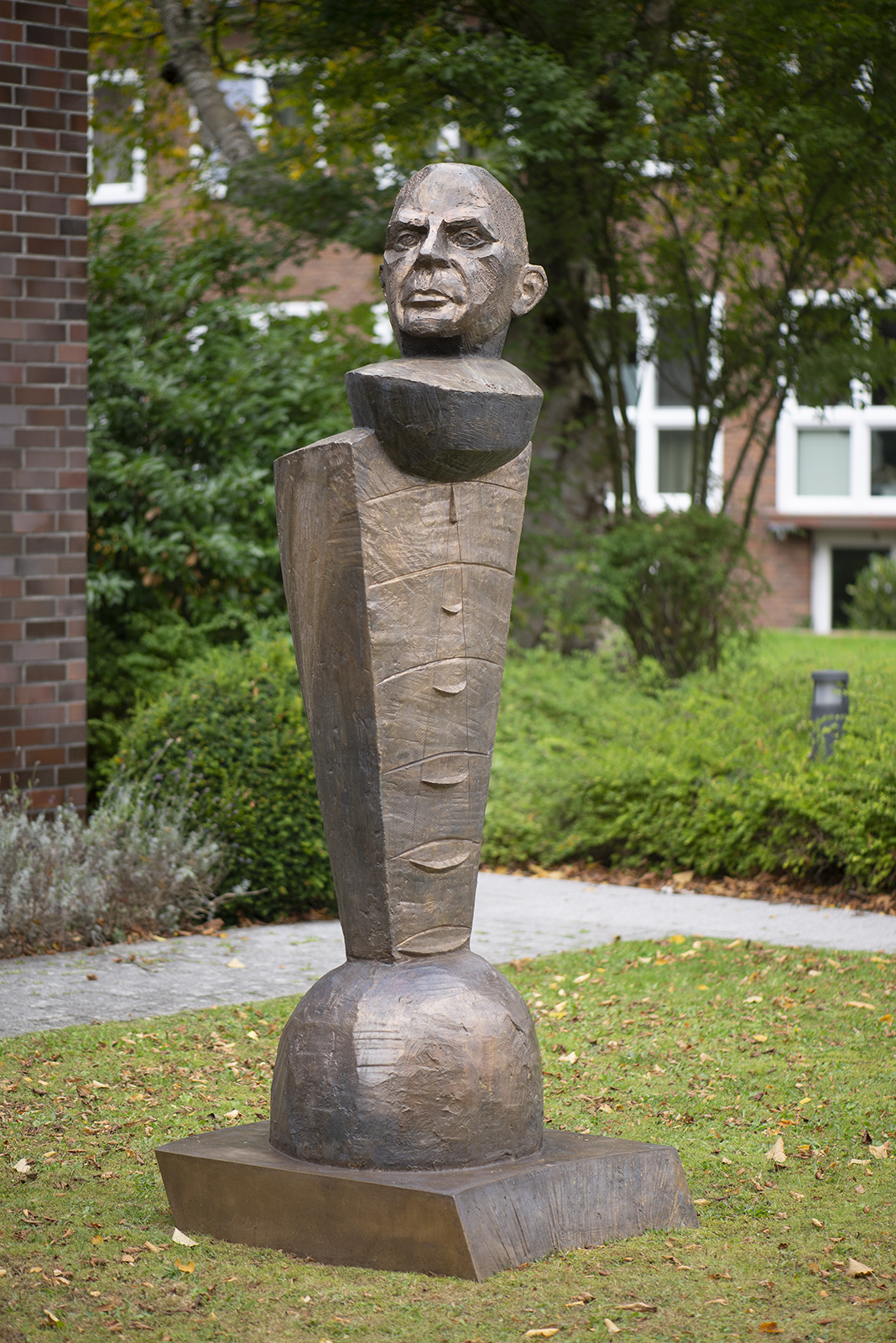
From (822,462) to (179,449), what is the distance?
647 inches

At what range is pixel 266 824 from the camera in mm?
7578

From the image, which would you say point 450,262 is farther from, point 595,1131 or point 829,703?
point 829,703

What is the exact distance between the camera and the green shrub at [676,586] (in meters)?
11.4

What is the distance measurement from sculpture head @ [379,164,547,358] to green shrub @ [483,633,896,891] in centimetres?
475

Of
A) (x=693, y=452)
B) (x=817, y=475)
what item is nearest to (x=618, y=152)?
(x=693, y=452)

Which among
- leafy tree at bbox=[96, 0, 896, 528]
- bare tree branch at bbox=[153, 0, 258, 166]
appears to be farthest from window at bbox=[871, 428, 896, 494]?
bare tree branch at bbox=[153, 0, 258, 166]

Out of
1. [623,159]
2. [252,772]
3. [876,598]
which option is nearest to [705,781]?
[252,772]

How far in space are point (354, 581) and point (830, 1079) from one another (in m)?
2.58

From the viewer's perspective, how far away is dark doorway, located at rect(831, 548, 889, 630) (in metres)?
25.5

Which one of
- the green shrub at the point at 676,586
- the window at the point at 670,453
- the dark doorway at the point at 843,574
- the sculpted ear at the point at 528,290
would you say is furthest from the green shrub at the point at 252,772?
the dark doorway at the point at 843,574

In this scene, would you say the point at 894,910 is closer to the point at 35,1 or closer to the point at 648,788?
the point at 648,788

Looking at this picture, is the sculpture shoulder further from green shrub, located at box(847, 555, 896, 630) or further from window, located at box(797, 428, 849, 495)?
window, located at box(797, 428, 849, 495)

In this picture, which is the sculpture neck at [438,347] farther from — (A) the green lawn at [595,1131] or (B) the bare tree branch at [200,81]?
(B) the bare tree branch at [200,81]

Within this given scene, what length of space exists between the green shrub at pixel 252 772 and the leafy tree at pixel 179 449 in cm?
115
